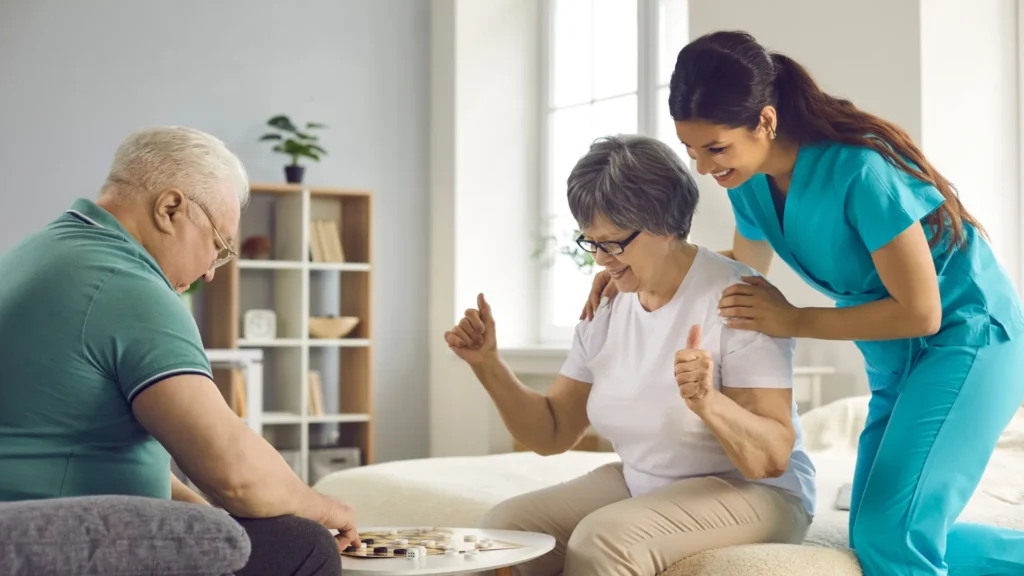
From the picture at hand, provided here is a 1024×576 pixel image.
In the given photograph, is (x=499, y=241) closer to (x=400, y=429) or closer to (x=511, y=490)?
(x=400, y=429)

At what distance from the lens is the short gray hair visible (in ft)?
5.76

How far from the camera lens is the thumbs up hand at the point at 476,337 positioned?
1.90 m

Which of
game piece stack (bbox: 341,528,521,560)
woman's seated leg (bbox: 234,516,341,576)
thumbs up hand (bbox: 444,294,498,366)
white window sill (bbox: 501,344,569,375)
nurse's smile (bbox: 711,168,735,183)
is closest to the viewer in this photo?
woman's seated leg (bbox: 234,516,341,576)

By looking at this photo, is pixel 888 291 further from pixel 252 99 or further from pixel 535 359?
pixel 252 99

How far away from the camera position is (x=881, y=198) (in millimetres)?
1636

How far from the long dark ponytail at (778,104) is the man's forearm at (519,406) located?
0.53 metres

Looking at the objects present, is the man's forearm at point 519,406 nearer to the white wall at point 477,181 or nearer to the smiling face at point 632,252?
the smiling face at point 632,252

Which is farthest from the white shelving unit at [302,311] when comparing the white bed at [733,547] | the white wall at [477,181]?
the white bed at [733,547]

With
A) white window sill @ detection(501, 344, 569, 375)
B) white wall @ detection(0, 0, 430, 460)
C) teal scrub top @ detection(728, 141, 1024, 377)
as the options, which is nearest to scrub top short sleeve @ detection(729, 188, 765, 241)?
teal scrub top @ detection(728, 141, 1024, 377)

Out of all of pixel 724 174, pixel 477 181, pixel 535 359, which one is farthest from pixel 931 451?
pixel 477 181

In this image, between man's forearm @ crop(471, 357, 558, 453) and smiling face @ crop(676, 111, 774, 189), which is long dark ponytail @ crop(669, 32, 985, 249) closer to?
smiling face @ crop(676, 111, 774, 189)

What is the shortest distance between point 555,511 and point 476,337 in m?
0.32

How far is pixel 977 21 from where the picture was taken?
11.6 feet

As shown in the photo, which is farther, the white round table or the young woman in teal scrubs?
the young woman in teal scrubs
